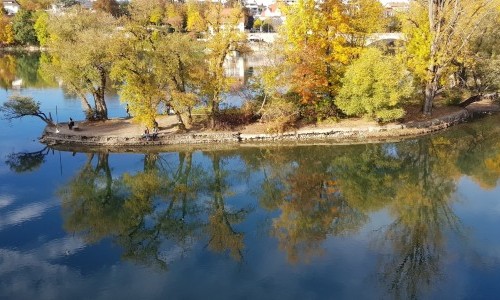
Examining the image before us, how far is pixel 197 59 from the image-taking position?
3167 cm

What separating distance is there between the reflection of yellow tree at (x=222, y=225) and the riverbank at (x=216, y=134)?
643 cm

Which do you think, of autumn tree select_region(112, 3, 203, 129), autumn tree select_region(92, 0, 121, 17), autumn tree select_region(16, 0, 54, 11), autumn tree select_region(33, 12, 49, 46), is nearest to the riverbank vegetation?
autumn tree select_region(112, 3, 203, 129)

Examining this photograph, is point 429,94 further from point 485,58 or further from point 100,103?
point 100,103

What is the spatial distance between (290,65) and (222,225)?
15764 millimetres

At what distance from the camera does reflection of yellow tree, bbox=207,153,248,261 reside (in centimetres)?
1869

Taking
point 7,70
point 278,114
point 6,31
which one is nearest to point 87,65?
point 278,114

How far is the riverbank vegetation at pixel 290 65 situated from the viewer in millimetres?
30641

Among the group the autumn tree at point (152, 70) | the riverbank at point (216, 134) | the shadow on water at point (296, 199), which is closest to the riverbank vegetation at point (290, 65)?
the autumn tree at point (152, 70)

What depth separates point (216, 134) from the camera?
31.9m

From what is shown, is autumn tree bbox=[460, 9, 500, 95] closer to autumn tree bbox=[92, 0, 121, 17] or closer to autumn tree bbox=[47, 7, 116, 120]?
autumn tree bbox=[47, 7, 116, 120]

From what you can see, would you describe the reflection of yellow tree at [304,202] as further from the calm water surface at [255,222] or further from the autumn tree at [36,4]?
the autumn tree at [36,4]

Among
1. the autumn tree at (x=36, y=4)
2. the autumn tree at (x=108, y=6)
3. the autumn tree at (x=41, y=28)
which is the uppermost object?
the autumn tree at (x=36, y=4)

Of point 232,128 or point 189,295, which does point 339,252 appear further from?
point 232,128

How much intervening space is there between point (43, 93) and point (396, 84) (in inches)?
1431
